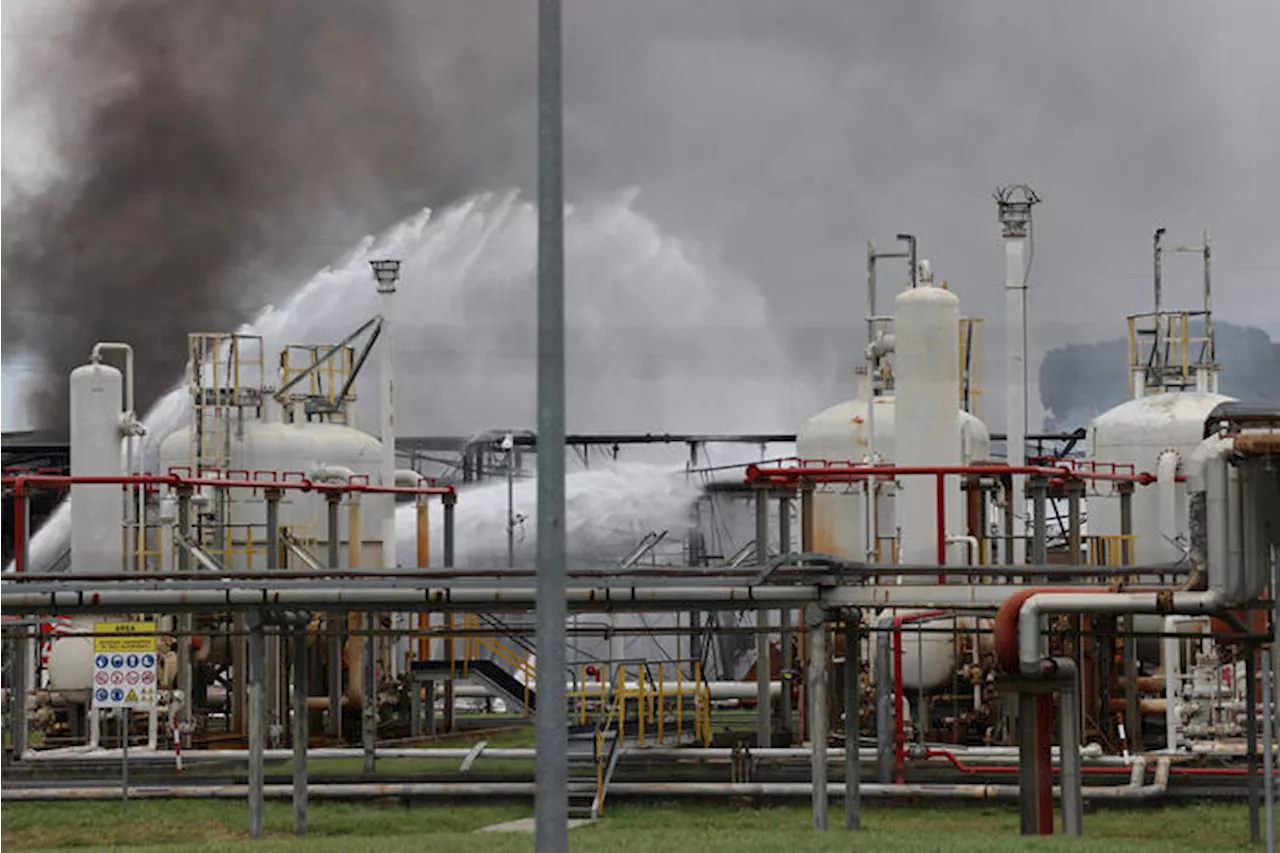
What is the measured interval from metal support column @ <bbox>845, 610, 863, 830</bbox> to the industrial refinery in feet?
0.15

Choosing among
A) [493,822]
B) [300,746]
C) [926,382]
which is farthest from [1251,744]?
[926,382]

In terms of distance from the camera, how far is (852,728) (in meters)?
26.8

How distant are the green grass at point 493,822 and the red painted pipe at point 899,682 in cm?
217

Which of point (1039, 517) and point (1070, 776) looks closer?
point (1070, 776)

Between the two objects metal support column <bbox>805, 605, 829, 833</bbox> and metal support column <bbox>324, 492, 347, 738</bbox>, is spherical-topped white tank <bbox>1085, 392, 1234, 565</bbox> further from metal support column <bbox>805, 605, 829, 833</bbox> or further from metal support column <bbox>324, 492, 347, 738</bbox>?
metal support column <bbox>805, 605, 829, 833</bbox>

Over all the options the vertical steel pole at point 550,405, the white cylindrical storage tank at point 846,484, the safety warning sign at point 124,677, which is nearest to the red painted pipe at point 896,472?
the white cylindrical storage tank at point 846,484

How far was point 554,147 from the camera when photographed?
14.4 metres

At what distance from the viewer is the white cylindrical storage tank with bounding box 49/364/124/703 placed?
39406 mm

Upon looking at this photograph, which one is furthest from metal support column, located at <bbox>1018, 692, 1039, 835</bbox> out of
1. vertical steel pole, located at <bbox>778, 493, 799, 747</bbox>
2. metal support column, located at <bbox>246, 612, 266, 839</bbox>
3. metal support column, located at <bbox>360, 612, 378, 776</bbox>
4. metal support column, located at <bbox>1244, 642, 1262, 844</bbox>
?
metal support column, located at <bbox>360, 612, 378, 776</bbox>

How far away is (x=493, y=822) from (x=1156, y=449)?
1701cm

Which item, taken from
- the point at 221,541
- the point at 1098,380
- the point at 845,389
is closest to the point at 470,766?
the point at 221,541

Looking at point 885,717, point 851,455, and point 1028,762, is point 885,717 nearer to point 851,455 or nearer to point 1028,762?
point 1028,762

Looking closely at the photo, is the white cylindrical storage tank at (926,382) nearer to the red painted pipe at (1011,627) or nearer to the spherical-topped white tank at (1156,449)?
the spherical-topped white tank at (1156,449)

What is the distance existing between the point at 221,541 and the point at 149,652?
11.9 meters
